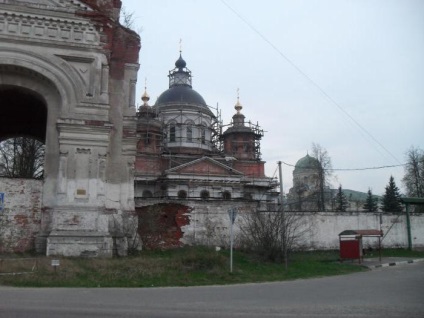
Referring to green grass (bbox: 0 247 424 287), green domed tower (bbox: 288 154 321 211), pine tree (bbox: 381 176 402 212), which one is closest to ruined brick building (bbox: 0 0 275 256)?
green grass (bbox: 0 247 424 287)

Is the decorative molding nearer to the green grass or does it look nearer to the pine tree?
the green grass

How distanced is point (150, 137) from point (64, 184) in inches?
1384

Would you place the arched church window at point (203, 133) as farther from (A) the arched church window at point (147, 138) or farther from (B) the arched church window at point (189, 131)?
(A) the arched church window at point (147, 138)

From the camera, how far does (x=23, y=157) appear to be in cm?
3472

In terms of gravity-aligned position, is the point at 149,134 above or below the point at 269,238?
above

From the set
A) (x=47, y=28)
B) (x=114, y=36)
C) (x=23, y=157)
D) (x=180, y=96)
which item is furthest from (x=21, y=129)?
(x=180, y=96)

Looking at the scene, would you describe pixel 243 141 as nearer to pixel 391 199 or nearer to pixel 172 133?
pixel 172 133

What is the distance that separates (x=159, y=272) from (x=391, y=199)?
43564 mm

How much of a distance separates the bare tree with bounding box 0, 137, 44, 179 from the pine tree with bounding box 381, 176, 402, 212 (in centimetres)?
3598

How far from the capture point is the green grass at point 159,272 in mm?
12750

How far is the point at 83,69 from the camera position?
64.4ft

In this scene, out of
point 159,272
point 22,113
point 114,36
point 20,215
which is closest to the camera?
point 159,272

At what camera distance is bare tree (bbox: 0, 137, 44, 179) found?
1359 inches

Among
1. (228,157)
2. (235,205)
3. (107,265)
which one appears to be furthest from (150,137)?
(107,265)
